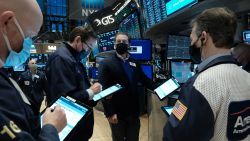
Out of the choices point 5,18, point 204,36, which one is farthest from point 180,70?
point 5,18

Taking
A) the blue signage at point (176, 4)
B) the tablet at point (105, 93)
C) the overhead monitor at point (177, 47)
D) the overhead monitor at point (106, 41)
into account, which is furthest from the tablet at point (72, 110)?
the overhead monitor at point (106, 41)

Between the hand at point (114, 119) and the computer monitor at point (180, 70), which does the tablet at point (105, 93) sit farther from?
the computer monitor at point (180, 70)

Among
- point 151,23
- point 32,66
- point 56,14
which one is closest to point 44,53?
point 56,14

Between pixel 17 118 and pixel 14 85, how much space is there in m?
0.20

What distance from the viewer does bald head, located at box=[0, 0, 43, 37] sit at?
3.78ft

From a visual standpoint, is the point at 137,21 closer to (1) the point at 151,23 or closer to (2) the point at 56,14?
(1) the point at 151,23

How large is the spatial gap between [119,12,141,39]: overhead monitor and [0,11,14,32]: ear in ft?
19.8

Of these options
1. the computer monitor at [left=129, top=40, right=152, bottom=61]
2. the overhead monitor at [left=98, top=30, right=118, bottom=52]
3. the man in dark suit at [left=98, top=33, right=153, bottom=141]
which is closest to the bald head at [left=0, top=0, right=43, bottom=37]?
the man in dark suit at [left=98, top=33, right=153, bottom=141]

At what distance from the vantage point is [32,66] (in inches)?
275

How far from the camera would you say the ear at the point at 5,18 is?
1.14m

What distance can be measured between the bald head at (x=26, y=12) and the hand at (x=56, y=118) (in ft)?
1.22

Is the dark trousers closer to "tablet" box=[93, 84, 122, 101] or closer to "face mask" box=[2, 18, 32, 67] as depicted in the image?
"tablet" box=[93, 84, 122, 101]

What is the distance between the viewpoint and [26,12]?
121 centimetres

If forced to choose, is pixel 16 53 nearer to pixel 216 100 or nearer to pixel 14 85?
pixel 14 85
